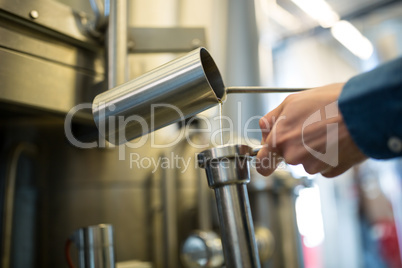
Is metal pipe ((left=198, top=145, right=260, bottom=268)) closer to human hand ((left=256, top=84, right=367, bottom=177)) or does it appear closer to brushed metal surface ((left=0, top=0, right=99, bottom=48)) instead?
human hand ((left=256, top=84, right=367, bottom=177))

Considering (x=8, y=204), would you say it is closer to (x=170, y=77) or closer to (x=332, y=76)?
(x=170, y=77)

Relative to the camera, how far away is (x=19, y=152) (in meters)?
0.50

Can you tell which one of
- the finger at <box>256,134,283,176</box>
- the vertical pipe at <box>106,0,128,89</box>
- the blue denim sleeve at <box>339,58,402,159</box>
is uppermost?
the vertical pipe at <box>106,0,128,89</box>

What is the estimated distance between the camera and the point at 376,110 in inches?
10.9

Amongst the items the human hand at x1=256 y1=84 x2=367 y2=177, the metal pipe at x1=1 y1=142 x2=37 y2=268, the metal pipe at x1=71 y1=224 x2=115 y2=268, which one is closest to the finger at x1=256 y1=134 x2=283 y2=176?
the human hand at x1=256 y1=84 x2=367 y2=177

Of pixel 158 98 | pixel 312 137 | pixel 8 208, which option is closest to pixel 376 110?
pixel 312 137

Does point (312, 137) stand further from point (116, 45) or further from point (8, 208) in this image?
point (8, 208)

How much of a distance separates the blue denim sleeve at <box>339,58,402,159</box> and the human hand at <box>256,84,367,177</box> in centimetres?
1

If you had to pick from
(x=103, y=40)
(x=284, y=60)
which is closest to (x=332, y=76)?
(x=284, y=60)

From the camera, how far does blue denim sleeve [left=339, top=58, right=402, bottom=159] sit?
268 millimetres

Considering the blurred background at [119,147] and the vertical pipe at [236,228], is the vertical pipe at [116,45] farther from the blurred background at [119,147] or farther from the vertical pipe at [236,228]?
the vertical pipe at [236,228]

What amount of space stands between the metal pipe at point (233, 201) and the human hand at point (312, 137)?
0.02 metres

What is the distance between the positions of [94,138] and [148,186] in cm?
14

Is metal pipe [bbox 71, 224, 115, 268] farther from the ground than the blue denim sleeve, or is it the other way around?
the blue denim sleeve
